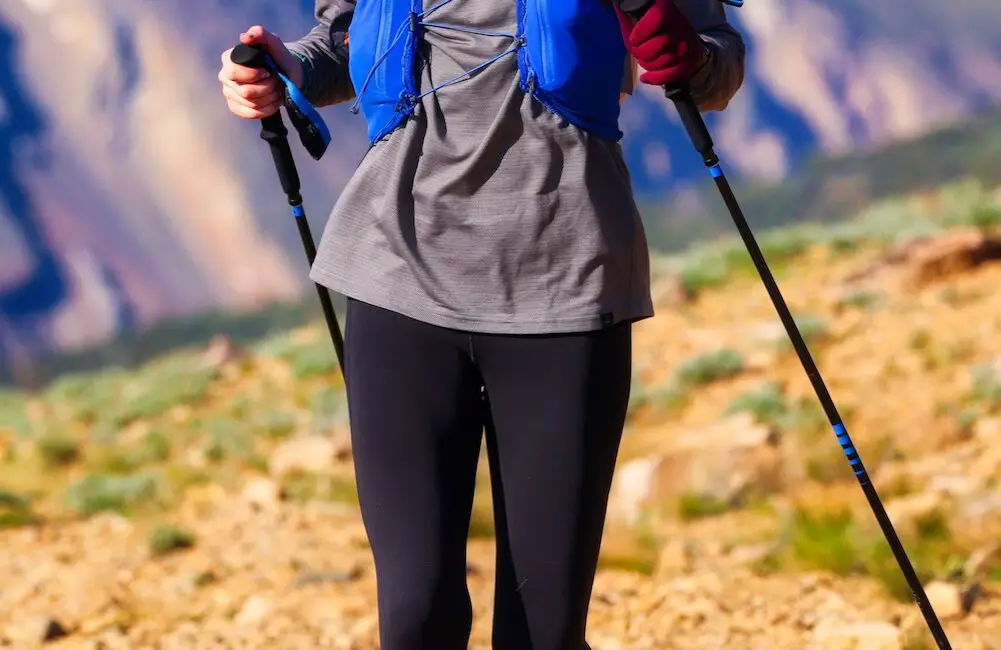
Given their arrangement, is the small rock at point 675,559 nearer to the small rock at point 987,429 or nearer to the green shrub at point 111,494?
the small rock at point 987,429

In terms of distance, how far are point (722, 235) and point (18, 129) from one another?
7640 millimetres

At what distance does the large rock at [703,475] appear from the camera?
5.87 metres

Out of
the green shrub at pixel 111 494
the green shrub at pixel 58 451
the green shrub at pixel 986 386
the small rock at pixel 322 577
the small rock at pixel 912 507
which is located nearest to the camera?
the small rock at pixel 322 577

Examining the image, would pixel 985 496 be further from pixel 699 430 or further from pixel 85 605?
pixel 85 605

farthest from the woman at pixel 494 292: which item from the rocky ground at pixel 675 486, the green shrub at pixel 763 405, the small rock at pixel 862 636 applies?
the green shrub at pixel 763 405

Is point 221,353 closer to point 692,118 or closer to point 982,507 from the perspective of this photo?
point 982,507

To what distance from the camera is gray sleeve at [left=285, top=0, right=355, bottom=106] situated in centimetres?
212

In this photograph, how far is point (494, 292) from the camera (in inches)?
72.4

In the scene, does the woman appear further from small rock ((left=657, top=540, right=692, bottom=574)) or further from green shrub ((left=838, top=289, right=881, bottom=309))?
green shrub ((left=838, top=289, right=881, bottom=309))

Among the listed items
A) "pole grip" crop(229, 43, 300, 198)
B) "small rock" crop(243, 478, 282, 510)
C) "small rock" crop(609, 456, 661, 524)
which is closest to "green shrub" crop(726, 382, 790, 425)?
"small rock" crop(609, 456, 661, 524)

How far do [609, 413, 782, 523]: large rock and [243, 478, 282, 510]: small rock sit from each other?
177cm

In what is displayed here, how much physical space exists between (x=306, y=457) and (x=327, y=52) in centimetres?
513

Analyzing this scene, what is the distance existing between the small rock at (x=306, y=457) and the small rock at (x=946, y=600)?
378 cm


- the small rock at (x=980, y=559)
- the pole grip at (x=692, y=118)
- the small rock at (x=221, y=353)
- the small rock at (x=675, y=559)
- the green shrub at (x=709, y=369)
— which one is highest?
the pole grip at (x=692, y=118)
